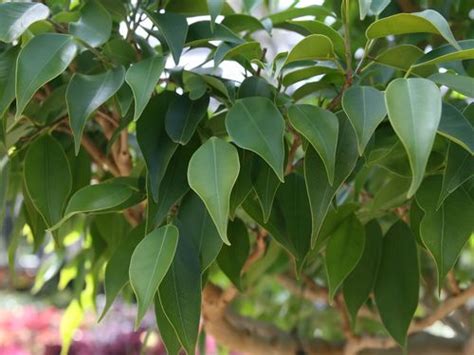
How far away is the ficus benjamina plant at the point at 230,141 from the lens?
0.39m

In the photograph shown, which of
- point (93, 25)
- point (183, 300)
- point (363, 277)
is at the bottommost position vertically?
point (363, 277)

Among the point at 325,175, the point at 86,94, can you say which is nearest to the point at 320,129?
the point at 325,175

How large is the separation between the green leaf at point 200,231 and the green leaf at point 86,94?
7 cm

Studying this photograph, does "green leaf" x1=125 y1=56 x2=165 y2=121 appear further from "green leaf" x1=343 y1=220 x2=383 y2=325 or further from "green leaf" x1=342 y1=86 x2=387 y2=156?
"green leaf" x1=343 y1=220 x2=383 y2=325

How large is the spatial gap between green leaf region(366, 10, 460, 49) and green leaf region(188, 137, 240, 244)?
0.35 feet

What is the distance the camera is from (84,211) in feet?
1.45

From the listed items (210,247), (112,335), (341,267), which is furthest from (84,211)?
(112,335)

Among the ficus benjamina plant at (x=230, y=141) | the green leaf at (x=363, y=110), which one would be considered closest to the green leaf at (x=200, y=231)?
the ficus benjamina plant at (x=230, y=141)

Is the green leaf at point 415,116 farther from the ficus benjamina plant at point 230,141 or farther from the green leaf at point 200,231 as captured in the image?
the green leaf at point 200,231

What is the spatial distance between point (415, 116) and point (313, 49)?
11 cm

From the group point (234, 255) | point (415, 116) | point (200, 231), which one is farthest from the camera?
point (234, 255)

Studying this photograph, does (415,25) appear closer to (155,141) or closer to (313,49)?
(313,49)

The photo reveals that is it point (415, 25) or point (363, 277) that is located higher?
point (415, 25)

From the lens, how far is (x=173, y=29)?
47 cm
